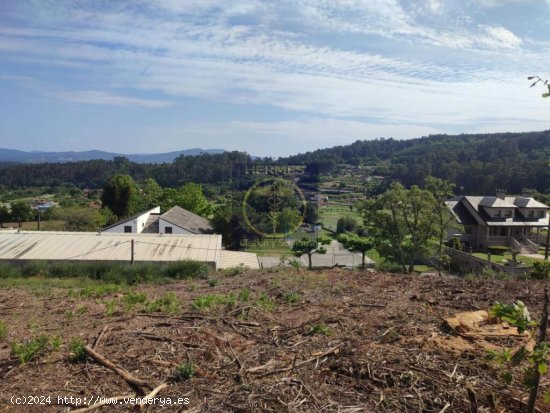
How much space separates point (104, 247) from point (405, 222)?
13073 mm

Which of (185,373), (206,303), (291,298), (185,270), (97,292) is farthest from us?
(185,270)

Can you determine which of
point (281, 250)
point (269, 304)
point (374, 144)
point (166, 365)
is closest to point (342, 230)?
point (281, 250)

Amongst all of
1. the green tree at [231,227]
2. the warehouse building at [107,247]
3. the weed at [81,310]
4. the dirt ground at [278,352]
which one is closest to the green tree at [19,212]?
the green tree at [231,227]

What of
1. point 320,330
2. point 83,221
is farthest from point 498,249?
point 83,221

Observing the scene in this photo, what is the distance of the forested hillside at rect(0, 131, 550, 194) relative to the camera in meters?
55.0

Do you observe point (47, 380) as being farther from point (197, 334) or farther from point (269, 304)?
point (269, 304)

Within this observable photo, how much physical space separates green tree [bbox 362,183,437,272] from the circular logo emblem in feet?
43.0

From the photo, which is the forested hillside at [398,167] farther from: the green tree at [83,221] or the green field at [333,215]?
the green tree at [83,221]

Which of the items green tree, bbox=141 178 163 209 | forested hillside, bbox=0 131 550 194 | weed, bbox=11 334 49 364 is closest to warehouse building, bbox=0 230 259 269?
weed, bbox=11 334 49 364

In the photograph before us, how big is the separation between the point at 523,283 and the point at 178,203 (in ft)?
114

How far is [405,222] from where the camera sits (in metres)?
18.9

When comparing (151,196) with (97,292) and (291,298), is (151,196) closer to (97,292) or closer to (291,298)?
(97,292)

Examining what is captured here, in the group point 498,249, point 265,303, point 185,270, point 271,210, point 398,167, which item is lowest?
point 498,249

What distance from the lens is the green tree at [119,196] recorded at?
4094cm
